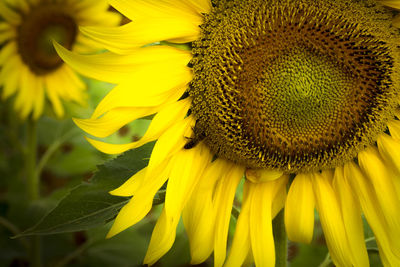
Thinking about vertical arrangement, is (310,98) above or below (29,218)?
above

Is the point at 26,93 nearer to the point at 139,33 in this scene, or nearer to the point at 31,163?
the point at 31,163

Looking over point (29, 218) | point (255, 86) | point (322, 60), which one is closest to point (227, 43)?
point (255, 86)

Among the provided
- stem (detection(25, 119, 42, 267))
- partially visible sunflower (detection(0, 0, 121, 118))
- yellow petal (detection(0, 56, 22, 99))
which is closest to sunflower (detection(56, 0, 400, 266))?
partially visible sunflower (detection(0, 0, 121, 118))

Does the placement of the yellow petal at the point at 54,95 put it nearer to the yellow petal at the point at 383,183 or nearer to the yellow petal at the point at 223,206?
the yellow petal at the point at 223,206

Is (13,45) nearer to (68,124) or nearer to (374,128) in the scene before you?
(68,124)

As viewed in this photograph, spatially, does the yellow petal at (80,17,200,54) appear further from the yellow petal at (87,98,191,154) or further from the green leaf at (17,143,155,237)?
the green leaf at (17,143,155,237)

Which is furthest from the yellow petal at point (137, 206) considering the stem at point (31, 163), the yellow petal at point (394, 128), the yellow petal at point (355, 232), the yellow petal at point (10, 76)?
the stem at point (31, 163)

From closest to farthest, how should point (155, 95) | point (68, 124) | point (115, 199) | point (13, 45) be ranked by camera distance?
point (155, 95) < point (115, 199) < point (13, 45) < point (68, 124)
